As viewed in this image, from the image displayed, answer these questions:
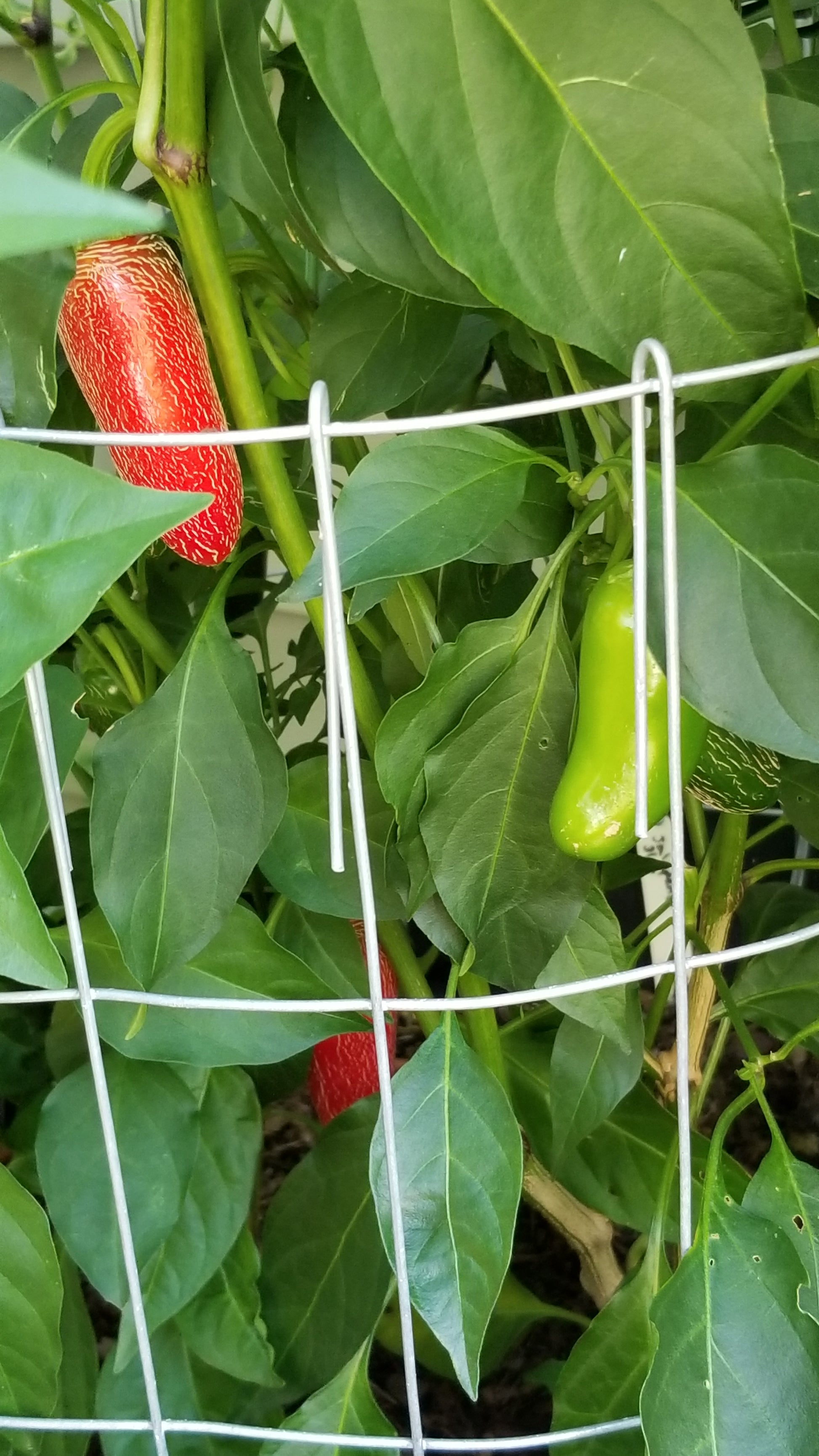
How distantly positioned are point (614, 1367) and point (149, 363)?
1.39ft

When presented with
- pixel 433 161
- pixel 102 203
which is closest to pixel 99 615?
pixel 433 161

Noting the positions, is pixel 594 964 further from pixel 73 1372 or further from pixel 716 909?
pixel 73 1372

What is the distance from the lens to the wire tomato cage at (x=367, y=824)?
297 mm

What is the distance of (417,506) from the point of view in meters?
0.31

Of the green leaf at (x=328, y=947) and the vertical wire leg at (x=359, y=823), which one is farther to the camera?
the green leaf at (x=328, y=947)

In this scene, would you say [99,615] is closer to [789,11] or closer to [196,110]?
[196,110]

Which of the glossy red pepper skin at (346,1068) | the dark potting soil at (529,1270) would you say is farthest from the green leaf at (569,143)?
the dark potting soil at (529,1270)

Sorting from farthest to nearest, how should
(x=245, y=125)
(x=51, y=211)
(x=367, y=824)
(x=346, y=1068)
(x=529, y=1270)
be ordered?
1. (x=529, y=1270)
2. (x=346, y=1068)
3. (x=367, y=824)
4. (x=245, y=125)
5. (x=51, y=211)

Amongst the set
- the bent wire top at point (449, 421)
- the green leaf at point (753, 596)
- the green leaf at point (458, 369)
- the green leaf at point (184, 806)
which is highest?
the green leaf at point (458, 369)

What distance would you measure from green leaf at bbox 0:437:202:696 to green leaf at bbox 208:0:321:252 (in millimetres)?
150

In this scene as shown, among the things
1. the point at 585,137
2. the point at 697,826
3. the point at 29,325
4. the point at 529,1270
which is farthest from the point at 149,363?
the point at 529,1270

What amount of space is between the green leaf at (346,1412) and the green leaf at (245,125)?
0.45 m

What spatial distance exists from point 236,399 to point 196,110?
87mm

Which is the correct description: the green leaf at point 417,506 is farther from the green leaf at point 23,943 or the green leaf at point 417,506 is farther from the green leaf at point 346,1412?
the green leaf at point 346,1412
